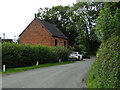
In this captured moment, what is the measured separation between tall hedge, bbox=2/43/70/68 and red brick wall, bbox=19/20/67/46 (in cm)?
949

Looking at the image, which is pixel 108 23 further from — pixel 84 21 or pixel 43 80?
pixel 84 21

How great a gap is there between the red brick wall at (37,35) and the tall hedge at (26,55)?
9.49 m

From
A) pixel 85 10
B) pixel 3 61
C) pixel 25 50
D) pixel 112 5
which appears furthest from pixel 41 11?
Result: pixel 112 5

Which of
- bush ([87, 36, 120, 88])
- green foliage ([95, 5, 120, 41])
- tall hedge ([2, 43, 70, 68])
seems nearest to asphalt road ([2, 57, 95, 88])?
bush ([87, 36, 120, 88])

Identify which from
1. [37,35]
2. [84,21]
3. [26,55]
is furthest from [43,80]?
[84,21]

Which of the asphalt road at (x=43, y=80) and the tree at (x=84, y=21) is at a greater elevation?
the tree at (x=84, y=21)

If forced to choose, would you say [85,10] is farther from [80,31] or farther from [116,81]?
[116,81]

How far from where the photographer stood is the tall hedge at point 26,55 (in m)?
18.6

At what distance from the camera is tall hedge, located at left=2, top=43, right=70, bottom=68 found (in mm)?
18562

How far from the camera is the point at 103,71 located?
302 inches

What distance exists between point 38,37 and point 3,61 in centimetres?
2313

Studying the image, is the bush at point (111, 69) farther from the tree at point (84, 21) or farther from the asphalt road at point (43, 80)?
the tree at point (84, 21)

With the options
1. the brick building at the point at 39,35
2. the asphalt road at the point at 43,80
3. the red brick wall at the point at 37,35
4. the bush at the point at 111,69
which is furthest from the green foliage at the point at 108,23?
the red brick wall at the point at 37,35

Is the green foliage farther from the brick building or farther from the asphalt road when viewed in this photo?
the brick building
